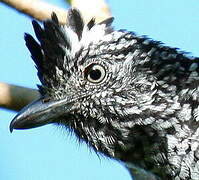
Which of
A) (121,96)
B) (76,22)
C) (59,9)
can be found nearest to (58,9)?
(59,9)

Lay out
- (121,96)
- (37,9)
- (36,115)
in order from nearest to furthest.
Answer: (36,115) → (121,96) → (37,9)

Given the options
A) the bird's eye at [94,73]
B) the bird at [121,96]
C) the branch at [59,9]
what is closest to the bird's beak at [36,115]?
the bird at [121,96]

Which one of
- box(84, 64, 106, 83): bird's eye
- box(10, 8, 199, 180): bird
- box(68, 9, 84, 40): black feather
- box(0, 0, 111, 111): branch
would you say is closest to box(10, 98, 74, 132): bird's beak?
box(10, 8, 199, 180): bird

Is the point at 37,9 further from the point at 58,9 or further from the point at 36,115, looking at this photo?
the point at 36,115

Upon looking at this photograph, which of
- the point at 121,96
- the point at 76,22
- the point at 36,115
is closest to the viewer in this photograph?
the point at 36,115

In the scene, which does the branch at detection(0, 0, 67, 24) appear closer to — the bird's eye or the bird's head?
the bird's head

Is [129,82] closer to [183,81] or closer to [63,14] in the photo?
[183,81]

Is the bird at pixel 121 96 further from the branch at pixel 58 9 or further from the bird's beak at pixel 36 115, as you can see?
the branch at pixel 58 9

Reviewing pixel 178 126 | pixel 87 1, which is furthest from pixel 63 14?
pixel 178 126
